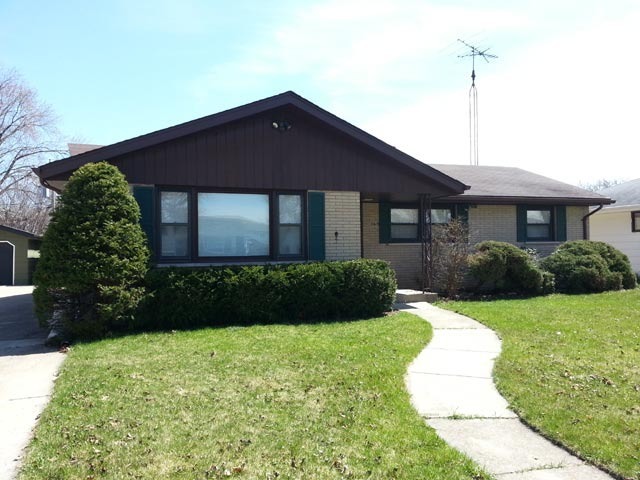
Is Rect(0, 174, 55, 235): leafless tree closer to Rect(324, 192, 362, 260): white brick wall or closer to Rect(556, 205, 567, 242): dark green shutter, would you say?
Rect(324, 192, 362, 260): white brick wall

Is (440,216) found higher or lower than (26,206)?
lower

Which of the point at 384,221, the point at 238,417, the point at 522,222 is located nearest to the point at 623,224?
the point at 522,222

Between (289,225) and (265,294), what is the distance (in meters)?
2.28

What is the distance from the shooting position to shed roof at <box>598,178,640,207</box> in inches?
872

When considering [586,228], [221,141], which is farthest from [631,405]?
[586,228]

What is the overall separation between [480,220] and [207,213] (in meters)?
9.85

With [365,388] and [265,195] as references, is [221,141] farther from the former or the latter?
[365,388]

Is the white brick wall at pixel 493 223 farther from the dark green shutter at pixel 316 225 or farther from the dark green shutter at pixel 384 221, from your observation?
the dark green shutter at pixel 316 225

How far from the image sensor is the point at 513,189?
17.7 meters

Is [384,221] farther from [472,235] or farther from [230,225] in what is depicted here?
[230,225]

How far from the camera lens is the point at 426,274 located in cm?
1387

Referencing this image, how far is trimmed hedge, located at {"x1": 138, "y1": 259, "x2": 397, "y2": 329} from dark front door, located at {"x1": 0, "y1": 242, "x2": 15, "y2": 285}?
20295mm

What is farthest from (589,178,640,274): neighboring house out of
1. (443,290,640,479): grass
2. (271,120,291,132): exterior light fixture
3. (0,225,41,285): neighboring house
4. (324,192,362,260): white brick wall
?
(0,225,41,285): neighboring house

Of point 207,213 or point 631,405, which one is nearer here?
point 631,405
